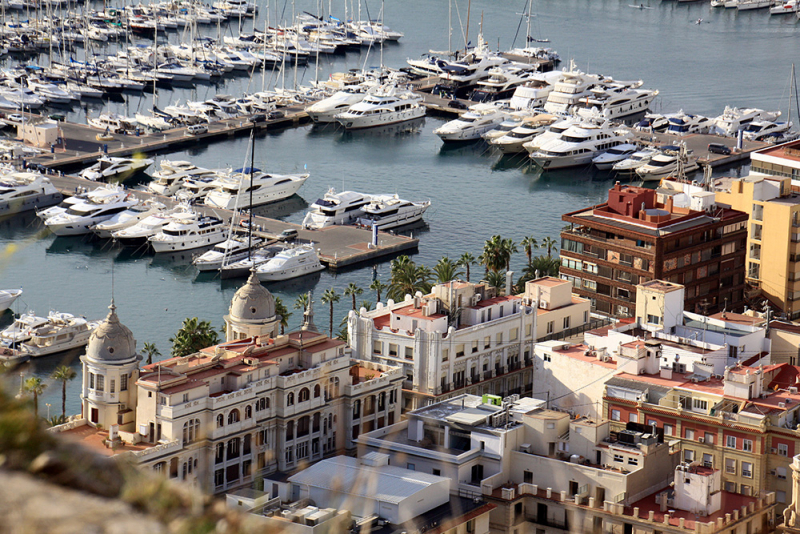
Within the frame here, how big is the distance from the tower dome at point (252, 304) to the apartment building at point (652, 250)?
84.8ft

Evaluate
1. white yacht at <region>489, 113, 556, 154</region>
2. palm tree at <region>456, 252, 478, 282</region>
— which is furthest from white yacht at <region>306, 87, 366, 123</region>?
palm tree at <region>456, 252, 478, 282</region>

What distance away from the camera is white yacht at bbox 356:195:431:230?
11412cm

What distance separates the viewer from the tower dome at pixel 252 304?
61.5 metres

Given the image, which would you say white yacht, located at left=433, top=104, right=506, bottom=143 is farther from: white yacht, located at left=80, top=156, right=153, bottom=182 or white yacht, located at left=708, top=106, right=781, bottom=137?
white yacht, located at left=80, top=156, right=153, bottom=182

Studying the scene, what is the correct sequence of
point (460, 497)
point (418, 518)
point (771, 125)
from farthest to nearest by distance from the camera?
1. point (771, 125)
2. point (460, 497)
3. point (418, 518)

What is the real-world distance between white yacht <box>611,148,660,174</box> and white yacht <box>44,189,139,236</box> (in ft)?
160

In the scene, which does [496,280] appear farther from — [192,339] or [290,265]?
[192,339]

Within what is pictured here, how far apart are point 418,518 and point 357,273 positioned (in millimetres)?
55554

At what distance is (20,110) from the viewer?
153125 millimetres

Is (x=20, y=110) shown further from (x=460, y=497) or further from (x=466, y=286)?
(x=460, y=497)

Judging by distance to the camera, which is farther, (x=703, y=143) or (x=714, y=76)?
(x=714, y=76)

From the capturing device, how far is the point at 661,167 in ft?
432

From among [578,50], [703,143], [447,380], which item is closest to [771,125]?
[703,143]

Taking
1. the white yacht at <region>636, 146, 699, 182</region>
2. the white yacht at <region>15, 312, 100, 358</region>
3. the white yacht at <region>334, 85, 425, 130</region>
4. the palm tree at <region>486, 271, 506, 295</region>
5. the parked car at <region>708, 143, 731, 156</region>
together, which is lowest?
the white yacht at <region>15, 312, 100, 358</region>
